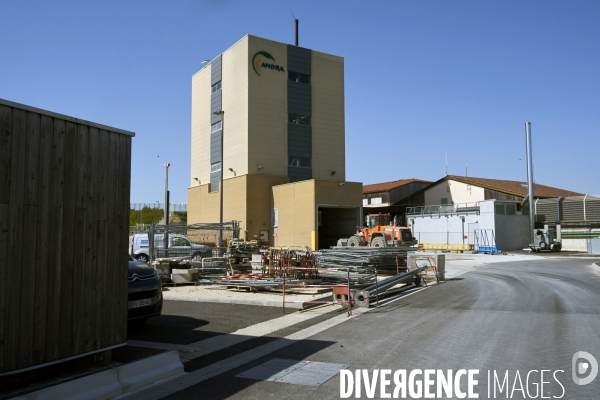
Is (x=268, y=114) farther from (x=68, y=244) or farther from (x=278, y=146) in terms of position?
(x=68, y=244)

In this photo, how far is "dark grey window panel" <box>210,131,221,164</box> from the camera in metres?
44.0

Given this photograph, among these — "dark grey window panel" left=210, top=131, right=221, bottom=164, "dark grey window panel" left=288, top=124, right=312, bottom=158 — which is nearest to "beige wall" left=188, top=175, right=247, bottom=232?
"dark grey window panel" left=210, top=131, right=221, bottom=164

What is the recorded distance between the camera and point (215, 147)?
44500 millimetres

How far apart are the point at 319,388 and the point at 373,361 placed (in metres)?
1.35

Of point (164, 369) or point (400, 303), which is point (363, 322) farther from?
point (164, 369)

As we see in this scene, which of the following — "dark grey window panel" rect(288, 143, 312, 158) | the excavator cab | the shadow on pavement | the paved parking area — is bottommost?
the paved parking area

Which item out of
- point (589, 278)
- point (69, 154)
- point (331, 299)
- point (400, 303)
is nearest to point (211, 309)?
point (331, 299)

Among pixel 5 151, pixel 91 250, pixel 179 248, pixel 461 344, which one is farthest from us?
pixel 179 248

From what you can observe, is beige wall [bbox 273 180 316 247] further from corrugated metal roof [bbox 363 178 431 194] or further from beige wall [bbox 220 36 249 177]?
corrugated metal roof [bbox 363 178 431 194]

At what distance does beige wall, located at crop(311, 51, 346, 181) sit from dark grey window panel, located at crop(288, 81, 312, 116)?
2.38 feet

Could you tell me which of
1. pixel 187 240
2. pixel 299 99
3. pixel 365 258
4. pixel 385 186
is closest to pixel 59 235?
pixel 187 240

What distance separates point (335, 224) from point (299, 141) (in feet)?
26.4

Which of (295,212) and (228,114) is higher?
(228,114)

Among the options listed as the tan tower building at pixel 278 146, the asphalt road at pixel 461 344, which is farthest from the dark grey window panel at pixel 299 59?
the asphalt road at pixel 461 344
